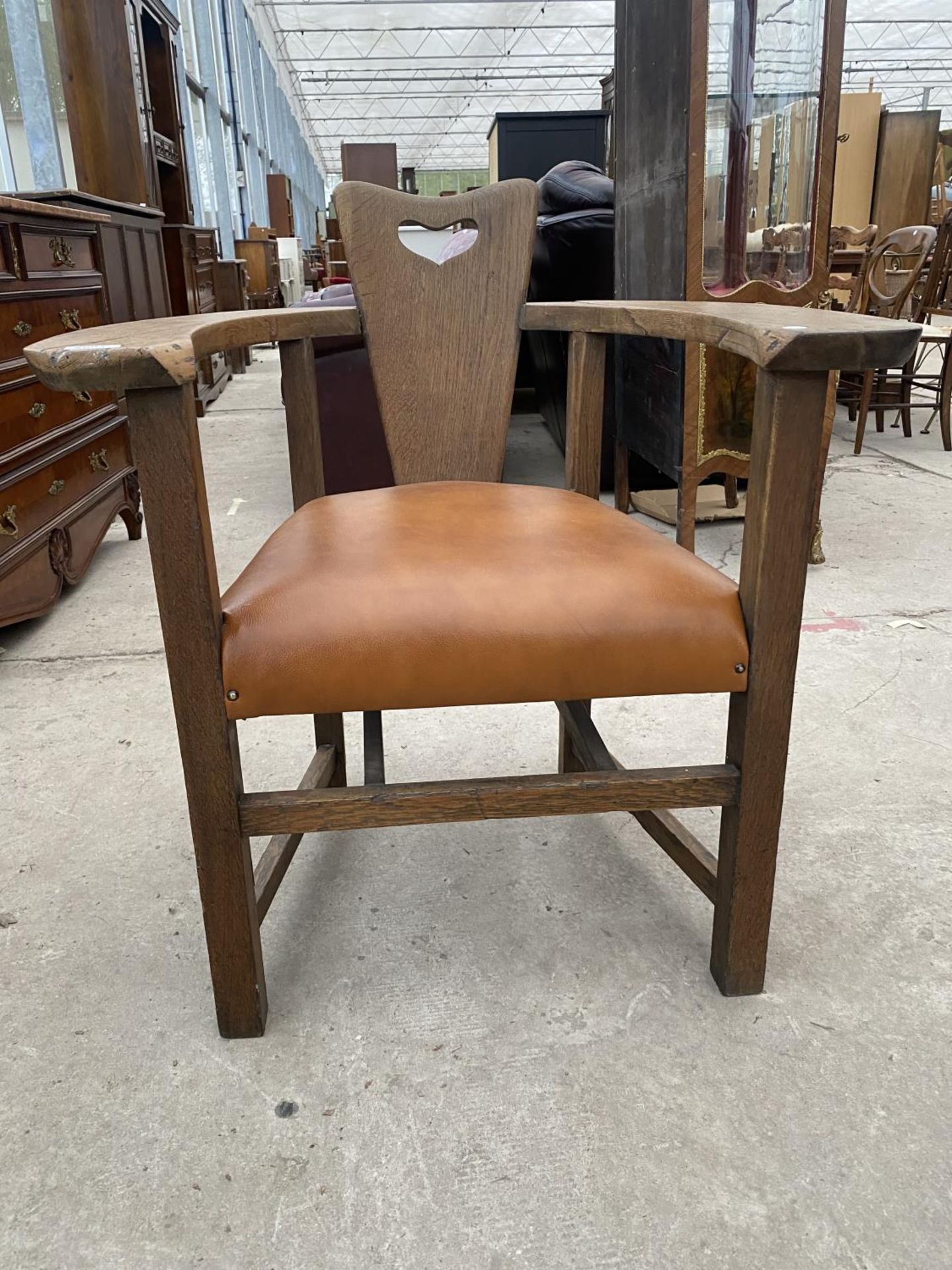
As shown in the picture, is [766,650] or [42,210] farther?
[42,210]

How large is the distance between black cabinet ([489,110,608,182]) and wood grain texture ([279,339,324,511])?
5.93 metres

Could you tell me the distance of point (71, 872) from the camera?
4.31 feet

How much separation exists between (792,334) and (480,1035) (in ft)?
2.50

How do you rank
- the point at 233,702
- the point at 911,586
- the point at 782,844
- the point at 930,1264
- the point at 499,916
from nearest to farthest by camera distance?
the point at 930,1264
the point at 233,702
the point at 499,916
the point at 782,844
the point at 911,586

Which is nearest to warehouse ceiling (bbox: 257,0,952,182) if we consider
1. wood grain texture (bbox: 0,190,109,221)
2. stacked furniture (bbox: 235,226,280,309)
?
stacked furniture (bbox: 235,226,280,309)

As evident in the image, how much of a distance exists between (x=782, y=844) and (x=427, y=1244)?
77 centimetres

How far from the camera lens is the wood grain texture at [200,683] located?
0.81 meters

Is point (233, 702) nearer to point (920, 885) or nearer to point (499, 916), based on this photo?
point (499, 916)

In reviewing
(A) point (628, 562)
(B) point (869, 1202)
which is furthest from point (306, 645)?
(B) point (869, 1202)

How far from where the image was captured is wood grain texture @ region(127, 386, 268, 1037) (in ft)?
2.65

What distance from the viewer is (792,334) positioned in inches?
30.4

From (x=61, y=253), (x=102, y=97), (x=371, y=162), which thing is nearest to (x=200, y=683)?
(x=61, y=253)

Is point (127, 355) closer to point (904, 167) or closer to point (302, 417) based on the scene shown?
point (302, 417)

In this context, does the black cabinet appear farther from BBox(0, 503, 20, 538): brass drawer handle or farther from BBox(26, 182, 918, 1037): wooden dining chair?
BBox(26, 182, 918, 1037): wooden dining chair
